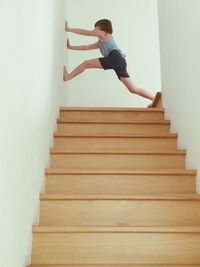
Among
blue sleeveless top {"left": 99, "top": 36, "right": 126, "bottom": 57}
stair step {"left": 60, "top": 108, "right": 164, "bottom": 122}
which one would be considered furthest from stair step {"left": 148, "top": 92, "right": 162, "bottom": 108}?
blue sleeveless top {"left": 99, "top": 36, "right": 126, "bottom": 57}

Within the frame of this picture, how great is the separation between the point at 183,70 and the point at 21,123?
5.42 ft

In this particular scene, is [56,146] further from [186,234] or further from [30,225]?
[186,234]

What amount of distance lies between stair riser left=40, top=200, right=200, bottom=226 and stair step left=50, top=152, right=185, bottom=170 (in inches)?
20.6

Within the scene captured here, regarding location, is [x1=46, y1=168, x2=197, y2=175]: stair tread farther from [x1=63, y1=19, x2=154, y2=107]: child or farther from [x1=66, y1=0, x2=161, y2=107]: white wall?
[x1=66, y1=0, x2=161, y2=107]: white wall

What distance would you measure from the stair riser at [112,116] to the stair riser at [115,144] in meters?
0.46

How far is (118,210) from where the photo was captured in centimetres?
229

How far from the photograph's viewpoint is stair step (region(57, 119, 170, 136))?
332 cm

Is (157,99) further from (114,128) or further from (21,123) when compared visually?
(21,123)

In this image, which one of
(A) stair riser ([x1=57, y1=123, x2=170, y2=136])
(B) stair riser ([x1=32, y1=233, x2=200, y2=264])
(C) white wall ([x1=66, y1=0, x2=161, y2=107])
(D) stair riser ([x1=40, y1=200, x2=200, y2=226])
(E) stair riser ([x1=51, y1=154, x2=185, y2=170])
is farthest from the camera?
(C) white wall ([x1=66, y1=0, x2=161, y2=107])

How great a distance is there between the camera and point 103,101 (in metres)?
5.18

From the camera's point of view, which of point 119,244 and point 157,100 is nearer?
point 119,244

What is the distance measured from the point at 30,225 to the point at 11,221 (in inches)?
17.1

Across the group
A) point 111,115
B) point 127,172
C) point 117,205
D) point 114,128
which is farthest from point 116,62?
point 117,205

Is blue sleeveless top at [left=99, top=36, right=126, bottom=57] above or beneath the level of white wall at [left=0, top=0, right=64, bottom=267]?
above
